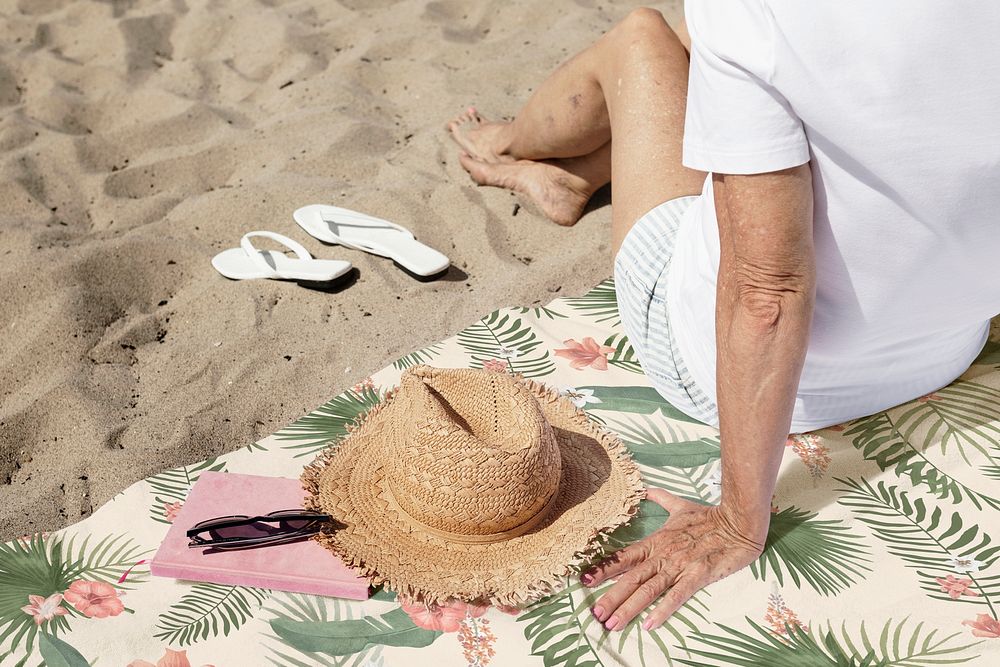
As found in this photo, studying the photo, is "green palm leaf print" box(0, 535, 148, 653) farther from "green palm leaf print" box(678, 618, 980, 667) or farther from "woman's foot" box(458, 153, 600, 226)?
"woman's foot" box(458, 153, 600, 226)

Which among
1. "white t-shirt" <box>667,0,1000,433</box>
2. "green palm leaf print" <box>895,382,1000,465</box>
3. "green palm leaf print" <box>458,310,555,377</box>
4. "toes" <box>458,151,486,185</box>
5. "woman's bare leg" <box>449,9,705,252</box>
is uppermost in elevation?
"white t-shirt" <box>667,0,1000,433</box>

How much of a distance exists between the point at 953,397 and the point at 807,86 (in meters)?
0.89

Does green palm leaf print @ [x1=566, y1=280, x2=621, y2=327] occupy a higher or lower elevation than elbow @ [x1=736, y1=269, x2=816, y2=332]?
lower

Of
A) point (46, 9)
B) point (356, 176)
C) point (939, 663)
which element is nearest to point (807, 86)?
point (939, 663)

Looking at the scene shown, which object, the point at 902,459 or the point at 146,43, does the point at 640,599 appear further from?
the point at 146,43

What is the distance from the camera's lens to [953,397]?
1655 mm

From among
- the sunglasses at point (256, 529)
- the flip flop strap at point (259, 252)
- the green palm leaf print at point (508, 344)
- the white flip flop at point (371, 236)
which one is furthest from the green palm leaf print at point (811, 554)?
the flip flop strap at point (259, 252)

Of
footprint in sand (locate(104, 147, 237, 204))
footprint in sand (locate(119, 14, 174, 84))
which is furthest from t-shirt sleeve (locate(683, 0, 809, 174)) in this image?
footprint in sand (locate(119, 14, 174, 84))

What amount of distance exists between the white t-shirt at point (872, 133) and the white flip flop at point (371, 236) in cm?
127

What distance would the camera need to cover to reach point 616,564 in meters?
1.36

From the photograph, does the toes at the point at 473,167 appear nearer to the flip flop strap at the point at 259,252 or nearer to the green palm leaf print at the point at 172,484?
the flip flop strap at the point at 259,252

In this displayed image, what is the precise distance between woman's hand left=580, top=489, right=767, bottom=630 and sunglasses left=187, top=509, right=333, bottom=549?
438 mm

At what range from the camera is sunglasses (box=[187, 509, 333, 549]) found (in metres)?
1.36

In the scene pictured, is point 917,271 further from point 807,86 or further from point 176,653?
point 176,653
